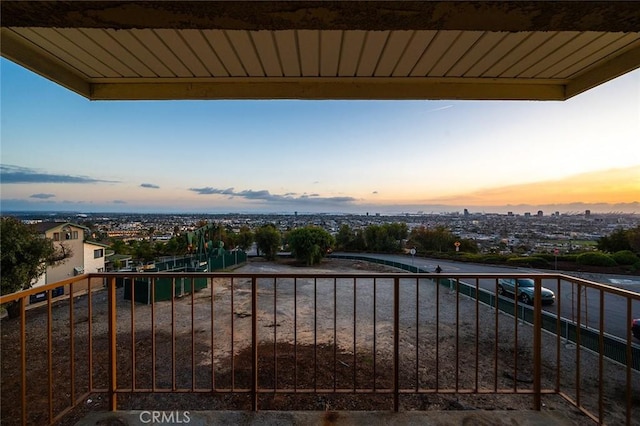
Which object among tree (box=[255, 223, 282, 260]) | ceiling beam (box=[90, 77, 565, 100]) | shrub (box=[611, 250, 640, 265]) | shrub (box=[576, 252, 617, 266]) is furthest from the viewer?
tree (box=[255, 223, 282, 260])

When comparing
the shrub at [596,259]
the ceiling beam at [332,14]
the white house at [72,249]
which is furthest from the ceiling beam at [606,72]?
the shrub at [596,259]

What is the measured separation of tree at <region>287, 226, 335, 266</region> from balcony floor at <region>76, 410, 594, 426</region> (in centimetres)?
1831

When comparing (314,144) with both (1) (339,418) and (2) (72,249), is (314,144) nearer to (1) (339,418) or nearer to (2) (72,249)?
(1) (339,418)

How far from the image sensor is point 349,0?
84 cm

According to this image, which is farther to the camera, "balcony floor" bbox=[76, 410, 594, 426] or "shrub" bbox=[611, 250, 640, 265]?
"shrub" bbox=[611, 250, 640, 265]

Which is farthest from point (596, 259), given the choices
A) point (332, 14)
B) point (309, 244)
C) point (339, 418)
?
point (332, 14)

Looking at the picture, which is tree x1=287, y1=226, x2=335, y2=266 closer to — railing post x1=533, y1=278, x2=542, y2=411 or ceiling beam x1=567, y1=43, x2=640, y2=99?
railing post x1=533, y1=278, x2=542, y2=411

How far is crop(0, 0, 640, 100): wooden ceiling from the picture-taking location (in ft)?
2.87

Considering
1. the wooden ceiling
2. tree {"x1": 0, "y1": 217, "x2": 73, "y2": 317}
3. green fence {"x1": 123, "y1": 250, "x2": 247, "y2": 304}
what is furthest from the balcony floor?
tree {"x1": 0, "y1": 217, "x2": 73, "y2": 317}

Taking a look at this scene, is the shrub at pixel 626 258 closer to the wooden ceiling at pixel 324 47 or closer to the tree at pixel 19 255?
the wooden ceiling at pixel 324 47

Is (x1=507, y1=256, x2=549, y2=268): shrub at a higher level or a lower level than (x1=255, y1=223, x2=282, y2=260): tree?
lower

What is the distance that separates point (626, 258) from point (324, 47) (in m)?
23.1

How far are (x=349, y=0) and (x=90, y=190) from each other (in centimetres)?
2911

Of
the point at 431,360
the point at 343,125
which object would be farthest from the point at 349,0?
the point at 343,125
